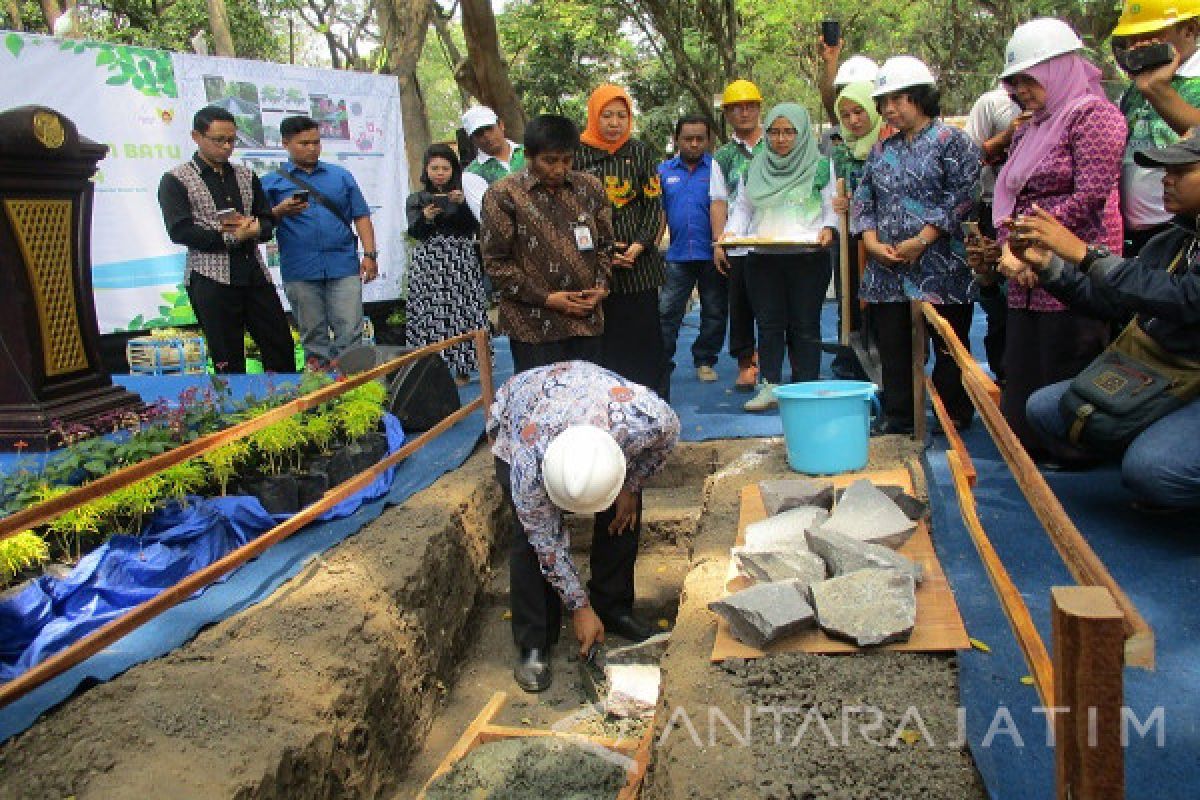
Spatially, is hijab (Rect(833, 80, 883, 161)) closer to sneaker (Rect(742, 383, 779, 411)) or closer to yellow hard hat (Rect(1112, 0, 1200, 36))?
sneaker (Rect(742, 383, 779, 411))

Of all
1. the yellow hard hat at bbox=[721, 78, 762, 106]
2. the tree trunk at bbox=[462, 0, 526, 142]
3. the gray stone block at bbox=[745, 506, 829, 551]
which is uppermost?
the tree trunk at bbox=[462, 0, 526, 142]

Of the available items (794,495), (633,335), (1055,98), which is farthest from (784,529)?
(633,335)

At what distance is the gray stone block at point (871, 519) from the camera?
9.48 feet

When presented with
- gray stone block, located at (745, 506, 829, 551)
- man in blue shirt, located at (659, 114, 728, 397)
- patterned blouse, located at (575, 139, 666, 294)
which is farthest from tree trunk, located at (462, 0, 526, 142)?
gray stone block, located at (745, 506, 829, 551)

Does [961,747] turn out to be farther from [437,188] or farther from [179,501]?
[437,188]

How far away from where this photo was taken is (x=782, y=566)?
2.73 metres

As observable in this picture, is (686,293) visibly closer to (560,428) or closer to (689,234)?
(689,234)

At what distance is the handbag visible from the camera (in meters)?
2.85

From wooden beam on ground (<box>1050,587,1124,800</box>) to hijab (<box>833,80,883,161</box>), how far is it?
396 centimetres

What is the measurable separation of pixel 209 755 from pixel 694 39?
16803 mm

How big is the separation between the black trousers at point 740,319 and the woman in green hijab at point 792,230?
750mm

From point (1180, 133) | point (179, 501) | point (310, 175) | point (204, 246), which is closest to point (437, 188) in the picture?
point (310, 175)

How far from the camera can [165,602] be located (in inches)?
103

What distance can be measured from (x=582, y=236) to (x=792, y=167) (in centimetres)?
140
